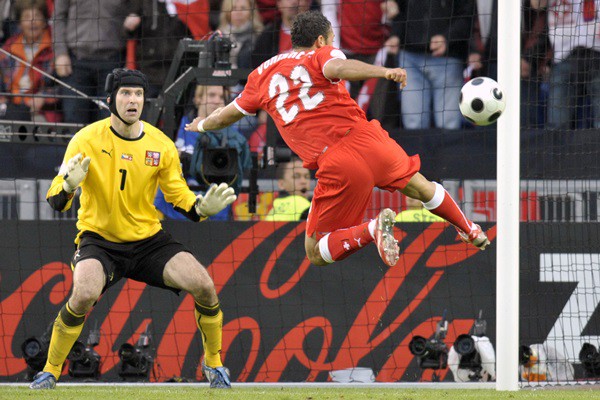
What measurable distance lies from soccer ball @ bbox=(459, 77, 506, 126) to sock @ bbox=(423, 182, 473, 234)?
63 centimetres

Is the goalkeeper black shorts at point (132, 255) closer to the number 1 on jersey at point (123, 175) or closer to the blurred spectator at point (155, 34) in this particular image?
the number 1 on jersey at point (123, 175)

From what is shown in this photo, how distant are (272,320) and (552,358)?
7.76ft

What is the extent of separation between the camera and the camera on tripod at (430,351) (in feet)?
29.3

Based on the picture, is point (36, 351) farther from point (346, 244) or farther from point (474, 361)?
point (474, 361)

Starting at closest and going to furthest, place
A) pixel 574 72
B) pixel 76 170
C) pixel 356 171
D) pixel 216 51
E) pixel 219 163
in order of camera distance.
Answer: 1. pixel 76 170
2. pixel 356 171
3. pixel 219 163
4. pixel 216 51
5. pixel 574 72

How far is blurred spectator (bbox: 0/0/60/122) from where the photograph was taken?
11.7m

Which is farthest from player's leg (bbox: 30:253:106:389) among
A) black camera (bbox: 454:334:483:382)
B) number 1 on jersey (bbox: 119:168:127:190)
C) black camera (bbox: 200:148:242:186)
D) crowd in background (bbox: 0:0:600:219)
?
crowd in background (bbox: 0:0:600:219)

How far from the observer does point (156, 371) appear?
9.27 metres

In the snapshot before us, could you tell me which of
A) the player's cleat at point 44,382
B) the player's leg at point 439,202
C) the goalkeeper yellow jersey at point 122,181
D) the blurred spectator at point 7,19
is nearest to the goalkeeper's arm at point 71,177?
the goalkeeper yellow jersey at point 122,181

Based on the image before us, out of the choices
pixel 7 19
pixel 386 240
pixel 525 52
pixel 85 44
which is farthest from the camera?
pixel 7 19

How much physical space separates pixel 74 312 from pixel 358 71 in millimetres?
2583

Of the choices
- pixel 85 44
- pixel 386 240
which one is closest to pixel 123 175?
pixel 386 240

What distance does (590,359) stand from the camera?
29.3ft

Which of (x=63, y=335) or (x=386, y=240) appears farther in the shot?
(x=63, y=335)
